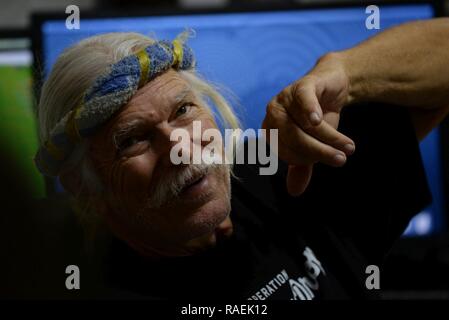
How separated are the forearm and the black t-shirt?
0.09 feet

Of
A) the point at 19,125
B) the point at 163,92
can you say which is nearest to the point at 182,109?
the point at 163,92

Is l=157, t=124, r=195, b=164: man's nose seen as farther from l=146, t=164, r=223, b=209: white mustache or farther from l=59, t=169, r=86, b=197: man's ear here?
l=59, t=169, r=86, b=197: man's ear

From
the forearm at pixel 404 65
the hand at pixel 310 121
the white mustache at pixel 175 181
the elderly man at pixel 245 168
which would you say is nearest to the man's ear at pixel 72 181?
the elderly man at pixel 245 168

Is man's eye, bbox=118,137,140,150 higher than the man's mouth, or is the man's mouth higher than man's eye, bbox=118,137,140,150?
man's eye, bbox=118,137,140,150

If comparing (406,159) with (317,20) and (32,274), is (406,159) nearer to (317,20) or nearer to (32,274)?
(317,20)

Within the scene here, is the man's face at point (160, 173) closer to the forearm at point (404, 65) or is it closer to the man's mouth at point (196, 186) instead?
the man's mouth at point (196, 186)

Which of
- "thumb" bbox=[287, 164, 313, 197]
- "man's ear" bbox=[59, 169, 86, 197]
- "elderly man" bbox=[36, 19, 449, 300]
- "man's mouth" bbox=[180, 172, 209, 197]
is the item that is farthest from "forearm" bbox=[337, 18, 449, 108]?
"man's ear" bbox=[59, 169, 86, 197]

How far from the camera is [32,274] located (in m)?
0.90

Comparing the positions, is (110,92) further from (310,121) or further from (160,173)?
(310,121)

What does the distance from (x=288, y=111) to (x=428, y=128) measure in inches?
11.8

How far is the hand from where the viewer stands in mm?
722

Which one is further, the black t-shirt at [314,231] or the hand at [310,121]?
the black t-shirt at [314,231]

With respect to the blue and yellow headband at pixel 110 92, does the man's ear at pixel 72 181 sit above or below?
below

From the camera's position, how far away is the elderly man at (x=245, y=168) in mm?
776
